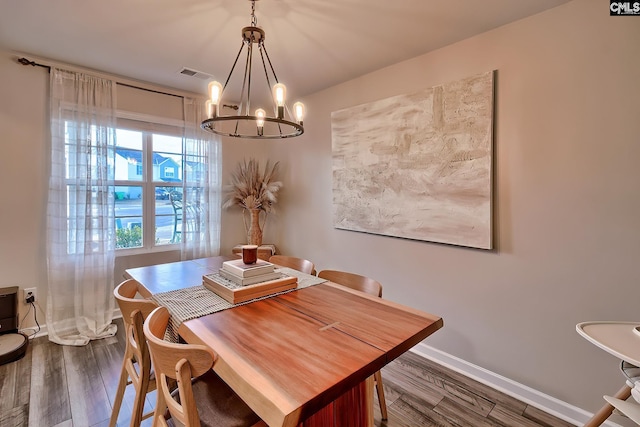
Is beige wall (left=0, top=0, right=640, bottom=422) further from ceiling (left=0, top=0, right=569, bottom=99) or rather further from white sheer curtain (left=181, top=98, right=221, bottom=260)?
white sheer curtain (left=181, top=98, right=221, bottom=260)

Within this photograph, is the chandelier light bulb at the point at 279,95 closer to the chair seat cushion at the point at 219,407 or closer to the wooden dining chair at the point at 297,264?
the wooden dining chair at the point at 297,264

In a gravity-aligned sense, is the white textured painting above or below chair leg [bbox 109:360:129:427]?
above

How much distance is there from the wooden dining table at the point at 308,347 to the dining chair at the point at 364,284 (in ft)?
0.51

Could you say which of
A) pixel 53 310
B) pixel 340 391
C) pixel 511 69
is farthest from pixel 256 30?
pixel 53 310

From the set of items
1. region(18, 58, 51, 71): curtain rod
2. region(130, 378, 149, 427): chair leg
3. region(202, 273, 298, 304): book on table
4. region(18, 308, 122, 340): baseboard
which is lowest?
region(18, 308, 122, 340): baseboard

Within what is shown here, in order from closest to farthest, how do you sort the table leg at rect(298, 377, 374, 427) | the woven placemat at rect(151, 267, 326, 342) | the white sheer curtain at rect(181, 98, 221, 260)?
the table leg at rect(298, 377, 374, 427) → the woven placemat at rect(151, 267, 326, 342) → the white sheer curtain at rect(181, 98, 221, 260)

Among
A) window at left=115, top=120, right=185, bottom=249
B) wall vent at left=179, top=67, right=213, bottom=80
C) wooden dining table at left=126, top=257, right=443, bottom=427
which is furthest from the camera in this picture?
window at left=115, top=120, right=185, bottom=249

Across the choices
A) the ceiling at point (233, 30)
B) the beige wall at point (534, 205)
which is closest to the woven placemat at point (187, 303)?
the beige wall at point (534, 205)

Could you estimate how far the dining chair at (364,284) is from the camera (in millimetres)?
1715

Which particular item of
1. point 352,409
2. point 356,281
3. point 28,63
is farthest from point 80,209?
point 352,409

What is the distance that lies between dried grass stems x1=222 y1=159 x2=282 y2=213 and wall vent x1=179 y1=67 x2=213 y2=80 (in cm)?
111

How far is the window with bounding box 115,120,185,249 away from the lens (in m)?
3.08

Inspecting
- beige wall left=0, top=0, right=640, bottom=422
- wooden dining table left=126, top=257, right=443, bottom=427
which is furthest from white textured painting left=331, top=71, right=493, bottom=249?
wooden dining table left=126, top=257, right=443, bottom=427

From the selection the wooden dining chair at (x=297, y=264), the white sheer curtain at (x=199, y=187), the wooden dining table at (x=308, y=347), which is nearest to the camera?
the wooden dining table at (x=308, y=347)
